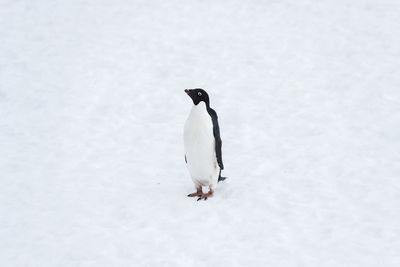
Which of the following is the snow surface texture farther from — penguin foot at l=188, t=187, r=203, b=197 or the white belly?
the white belly

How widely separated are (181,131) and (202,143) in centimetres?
284

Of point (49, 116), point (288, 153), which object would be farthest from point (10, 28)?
point (288, 153)

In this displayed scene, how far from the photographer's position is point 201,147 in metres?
6.55

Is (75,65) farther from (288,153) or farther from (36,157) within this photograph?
(288,153)

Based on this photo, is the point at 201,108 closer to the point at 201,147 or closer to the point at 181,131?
the point at 201,147

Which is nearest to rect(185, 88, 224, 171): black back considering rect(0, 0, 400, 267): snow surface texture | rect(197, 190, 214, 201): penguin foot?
rect(197, 190, 214, 201): penguin foot

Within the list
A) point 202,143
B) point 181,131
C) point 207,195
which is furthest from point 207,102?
point 181,131

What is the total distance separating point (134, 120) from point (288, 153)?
9.75 ft

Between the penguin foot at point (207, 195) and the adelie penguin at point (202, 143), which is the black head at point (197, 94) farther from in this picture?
the penguin foot at point (207, 195)

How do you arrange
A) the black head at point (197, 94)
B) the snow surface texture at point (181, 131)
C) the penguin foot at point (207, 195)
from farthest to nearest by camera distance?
the penguin foot at point (207, 195) < the black head at point (197, 94) < the snow surface texture at point (181, 131)

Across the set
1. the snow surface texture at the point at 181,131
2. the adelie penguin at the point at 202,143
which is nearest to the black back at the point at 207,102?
the adelie penguin at the point at 202,143

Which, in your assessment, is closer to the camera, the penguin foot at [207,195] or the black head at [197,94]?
the black head at [197,94]

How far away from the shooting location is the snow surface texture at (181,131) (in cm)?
584

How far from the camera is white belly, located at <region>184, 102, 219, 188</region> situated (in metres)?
6.45
